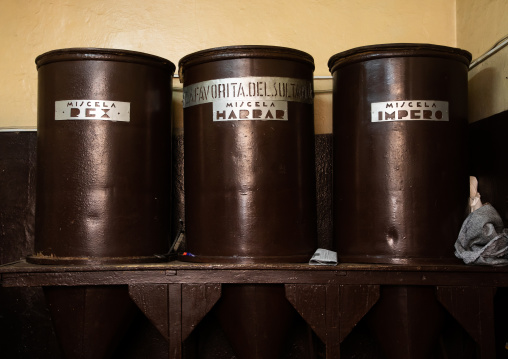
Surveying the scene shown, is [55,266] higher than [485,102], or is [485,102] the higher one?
[485,102]

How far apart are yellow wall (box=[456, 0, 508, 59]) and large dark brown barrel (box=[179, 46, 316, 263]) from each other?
106 cm

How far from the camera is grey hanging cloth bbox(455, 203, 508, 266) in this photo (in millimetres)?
2643

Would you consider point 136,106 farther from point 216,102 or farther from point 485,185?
point 485,185

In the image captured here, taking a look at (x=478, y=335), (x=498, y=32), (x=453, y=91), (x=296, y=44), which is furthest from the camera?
(x=296, y=44)

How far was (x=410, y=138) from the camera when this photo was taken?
2.78 meters

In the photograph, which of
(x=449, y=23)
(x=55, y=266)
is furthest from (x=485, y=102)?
(x=55, y=266)

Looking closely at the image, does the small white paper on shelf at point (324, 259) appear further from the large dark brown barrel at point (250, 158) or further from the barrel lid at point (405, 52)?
the barrel lid at point (405, 52)

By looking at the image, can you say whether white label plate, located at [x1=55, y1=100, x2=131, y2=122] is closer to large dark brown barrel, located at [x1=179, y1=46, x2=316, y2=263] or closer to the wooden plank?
large dark brown barrel, located at [x1=179, y1=46, x2=316, y2=263]

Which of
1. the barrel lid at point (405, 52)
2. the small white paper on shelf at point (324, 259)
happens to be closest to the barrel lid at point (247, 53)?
the barrel lid at point (405, 52)

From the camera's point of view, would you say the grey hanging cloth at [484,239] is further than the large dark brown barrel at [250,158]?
No

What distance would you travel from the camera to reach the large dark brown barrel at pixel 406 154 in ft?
9.08

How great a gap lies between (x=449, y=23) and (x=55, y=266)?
2738mm

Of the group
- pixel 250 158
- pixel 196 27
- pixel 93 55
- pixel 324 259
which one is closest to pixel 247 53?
pixel 250 158

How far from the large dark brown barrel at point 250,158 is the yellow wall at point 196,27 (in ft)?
2.33
